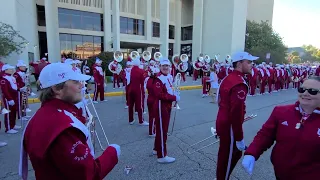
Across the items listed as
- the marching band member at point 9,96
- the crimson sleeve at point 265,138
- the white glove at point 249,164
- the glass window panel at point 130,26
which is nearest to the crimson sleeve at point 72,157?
the white glove at point 249,164

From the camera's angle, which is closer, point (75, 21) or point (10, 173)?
point (10, 173)

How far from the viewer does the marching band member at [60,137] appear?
1.54m

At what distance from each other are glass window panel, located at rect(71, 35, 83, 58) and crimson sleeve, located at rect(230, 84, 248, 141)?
1251 inches

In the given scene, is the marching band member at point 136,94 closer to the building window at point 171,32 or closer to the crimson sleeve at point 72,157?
the crimson sleeve at point 72,157

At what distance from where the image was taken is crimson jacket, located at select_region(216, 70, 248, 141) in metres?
3.28

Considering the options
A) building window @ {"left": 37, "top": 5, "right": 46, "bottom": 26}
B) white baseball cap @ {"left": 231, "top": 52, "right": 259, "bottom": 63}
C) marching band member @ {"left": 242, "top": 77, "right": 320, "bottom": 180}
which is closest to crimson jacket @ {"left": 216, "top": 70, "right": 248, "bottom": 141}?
white baseball cap @ {"left": 231, "top": 52, "right": 259, "bottom": 63}

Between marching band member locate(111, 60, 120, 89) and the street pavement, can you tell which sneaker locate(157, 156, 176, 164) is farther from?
marching band member locate(111, 60, 120, 89)

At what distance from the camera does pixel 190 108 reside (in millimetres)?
10016

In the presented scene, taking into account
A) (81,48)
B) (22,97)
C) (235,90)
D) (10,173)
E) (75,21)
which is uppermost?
(75,21)

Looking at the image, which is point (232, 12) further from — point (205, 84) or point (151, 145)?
point (151, 145)

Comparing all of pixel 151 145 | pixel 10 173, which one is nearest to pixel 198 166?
pixel 151 145

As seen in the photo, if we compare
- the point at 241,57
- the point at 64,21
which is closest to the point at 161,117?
the point at 241,57

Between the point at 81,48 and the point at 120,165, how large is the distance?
30.8 meters

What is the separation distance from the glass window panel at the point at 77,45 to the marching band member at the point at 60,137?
1276 inches
